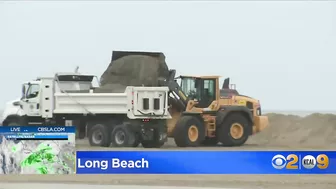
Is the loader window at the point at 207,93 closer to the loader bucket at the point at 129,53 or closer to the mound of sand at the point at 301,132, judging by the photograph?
the loader bucket at the point at 129,53

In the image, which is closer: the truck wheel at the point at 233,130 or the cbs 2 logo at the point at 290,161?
the cbs 2 logo at the point at 290,161

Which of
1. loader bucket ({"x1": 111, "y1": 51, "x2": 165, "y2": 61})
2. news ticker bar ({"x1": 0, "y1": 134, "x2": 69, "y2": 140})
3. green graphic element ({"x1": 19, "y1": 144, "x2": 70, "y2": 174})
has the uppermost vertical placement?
loader bucket ({"x1": 111, "y1": 51, "x2": 165, "y2": 61})

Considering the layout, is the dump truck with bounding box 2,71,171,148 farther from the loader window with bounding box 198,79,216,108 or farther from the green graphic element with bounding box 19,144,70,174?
the green graphic element with bounding box 19,144,70,174

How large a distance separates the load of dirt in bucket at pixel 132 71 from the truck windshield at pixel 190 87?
0.95m

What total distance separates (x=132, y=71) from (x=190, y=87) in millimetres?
2669

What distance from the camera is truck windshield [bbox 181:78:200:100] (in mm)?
35562

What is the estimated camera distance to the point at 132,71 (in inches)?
1384

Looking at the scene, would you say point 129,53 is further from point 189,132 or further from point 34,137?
point 34,137

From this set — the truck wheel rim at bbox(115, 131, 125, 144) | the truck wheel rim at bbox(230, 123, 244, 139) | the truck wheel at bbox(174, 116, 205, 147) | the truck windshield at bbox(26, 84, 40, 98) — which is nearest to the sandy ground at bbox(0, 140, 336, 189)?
the truck wheel rim at bbox(115, 131, 125, 144)

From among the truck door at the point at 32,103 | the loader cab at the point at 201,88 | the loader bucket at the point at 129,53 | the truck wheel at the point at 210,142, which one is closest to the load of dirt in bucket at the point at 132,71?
the loader bucket at the point at 129,53

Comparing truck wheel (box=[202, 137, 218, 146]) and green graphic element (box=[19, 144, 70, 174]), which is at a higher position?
green graphic element (box=[19, 144, 70, 174])

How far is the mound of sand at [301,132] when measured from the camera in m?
42.2

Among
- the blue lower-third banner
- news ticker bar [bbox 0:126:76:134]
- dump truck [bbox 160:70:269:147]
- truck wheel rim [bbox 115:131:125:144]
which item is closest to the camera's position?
the blue lower-third banner

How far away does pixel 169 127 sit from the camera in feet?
114
